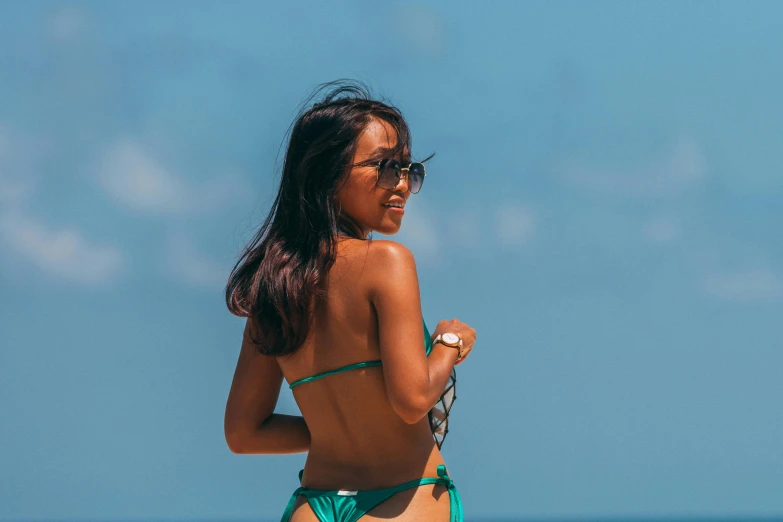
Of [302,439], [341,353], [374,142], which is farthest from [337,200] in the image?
[302,439]

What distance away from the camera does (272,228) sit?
577 cm

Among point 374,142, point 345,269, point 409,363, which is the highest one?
point 374,142

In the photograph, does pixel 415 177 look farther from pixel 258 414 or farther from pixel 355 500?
pixel 355 500

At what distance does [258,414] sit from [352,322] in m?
0.84

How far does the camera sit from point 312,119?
5.72m

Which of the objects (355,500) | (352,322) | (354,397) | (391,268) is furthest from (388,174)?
(355,500)

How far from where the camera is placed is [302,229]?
5590 millimetres

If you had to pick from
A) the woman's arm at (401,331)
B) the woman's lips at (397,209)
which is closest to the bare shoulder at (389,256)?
the woman's arm at (401,331)

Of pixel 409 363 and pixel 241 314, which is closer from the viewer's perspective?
pixel 409 363

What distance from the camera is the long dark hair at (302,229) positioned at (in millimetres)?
5445

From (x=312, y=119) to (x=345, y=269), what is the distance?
0.69 meters

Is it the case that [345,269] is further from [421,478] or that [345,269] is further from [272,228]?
[421,478]

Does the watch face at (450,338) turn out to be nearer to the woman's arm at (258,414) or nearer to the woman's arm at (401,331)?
the woman's arm at (401,331)

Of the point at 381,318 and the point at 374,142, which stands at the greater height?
the point at 374,142
